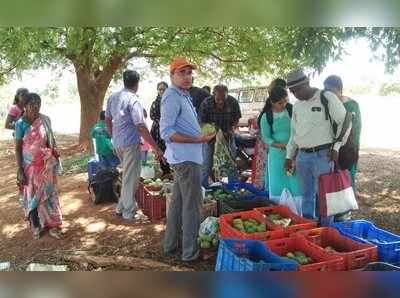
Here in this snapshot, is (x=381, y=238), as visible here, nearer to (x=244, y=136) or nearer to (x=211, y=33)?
(x=244, y=136)

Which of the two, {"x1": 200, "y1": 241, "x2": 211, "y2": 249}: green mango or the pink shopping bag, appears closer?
the pink shopping bag

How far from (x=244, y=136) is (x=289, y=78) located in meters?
4.30

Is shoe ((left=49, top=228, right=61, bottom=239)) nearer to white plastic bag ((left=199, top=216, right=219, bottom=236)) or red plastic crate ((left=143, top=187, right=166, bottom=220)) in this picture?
red plastic crate ((left=143, top=187, right=166, bottom=220))

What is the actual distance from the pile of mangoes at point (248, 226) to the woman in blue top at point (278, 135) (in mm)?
825

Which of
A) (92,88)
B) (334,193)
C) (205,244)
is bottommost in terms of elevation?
(205,244)

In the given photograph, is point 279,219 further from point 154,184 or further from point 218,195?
point 154,184

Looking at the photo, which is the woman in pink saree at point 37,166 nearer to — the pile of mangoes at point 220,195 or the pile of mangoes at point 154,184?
the pile of mangoes at point 154,184

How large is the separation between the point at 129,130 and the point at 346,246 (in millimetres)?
2840

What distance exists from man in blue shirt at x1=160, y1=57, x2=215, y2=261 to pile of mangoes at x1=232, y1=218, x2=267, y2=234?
36 cm

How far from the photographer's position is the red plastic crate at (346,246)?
3236 mm

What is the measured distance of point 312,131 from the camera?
4.00 meters

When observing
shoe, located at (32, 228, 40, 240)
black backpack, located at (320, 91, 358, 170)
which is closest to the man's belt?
black backpack, located at (320, 91, 358, 170)

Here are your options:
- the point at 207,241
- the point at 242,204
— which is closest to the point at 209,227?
the point at 207,241

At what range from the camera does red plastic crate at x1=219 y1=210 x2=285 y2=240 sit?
365cm
